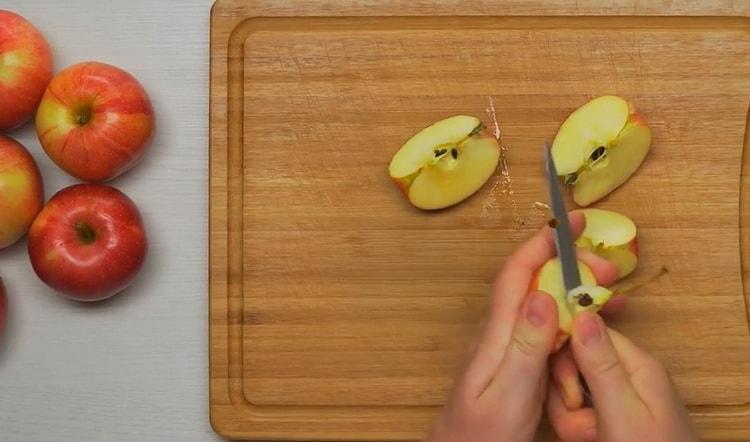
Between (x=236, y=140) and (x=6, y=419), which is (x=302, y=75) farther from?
(x=6, y=419)

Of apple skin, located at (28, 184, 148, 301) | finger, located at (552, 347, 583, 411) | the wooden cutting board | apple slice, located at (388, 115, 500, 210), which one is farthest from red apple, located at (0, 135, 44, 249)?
finger, located at (552, 347, 583, 411)

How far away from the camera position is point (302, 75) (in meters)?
1.16

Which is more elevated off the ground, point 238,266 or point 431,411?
point 238,266

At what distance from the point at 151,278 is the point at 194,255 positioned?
0.06 metres

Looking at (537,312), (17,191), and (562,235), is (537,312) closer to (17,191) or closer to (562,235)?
(562,235)

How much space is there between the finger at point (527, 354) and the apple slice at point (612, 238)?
13 cm

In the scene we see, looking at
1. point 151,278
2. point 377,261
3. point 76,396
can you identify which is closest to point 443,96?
point 377,261

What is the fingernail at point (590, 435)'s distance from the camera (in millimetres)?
1051

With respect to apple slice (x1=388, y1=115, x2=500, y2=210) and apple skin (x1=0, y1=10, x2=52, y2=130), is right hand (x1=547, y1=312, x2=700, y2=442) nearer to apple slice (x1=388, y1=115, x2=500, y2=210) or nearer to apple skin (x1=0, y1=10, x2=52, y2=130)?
apple slice (x1=388, y1=115, x2=500, y2=210)

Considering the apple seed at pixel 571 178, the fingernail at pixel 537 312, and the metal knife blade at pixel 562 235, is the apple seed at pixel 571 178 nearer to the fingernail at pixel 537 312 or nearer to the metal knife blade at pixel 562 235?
the metal knife blade at pixel 562 235

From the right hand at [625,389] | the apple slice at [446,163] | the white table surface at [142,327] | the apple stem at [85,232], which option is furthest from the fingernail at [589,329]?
the apple stem at [85,232]

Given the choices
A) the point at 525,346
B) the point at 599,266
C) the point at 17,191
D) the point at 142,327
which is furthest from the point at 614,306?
the point at 17,191

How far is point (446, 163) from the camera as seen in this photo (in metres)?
1.12

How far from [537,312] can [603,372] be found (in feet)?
0.31
